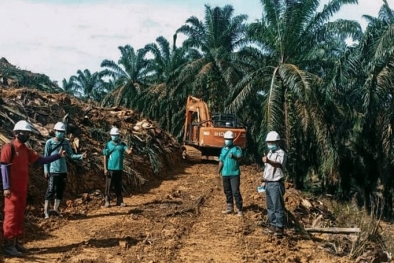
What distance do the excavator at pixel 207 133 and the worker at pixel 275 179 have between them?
9.98 meters

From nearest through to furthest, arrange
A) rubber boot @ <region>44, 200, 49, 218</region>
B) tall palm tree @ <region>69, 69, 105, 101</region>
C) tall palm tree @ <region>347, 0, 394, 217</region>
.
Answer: rubber boot @ <region>44, 200, 49, 218</region>, tall palm tree @ <region>347, 0, 394, 217</region>, tall palm tree @ <region>69, 69, 105, 101</region>

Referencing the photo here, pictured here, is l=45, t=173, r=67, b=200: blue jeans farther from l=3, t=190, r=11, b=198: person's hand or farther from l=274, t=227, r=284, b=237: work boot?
l=274, t=227, r=284, b=237: work boot

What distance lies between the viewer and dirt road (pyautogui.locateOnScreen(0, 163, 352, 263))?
7.14 m

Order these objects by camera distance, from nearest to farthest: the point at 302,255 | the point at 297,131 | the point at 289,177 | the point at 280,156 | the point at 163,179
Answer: the point at 302,255
the point at 280,156
the point at 163,179
the point at 297,131
the point at 289,177

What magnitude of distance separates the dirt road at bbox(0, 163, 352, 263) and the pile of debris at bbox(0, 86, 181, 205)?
1.22 metres

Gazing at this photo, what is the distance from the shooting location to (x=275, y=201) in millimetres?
8227

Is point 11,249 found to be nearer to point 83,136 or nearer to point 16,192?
point 16,192

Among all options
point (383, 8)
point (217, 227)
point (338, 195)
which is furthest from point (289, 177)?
point (217, 227)

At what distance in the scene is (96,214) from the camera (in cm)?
976

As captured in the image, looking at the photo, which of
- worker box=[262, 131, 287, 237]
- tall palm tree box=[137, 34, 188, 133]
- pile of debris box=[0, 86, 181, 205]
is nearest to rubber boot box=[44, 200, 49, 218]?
pile of debris box=[0, 86, 181, 205]

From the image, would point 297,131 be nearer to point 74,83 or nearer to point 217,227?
point 217,227

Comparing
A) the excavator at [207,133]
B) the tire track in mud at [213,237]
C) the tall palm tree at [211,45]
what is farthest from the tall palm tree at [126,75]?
the tire track in mud at [213,237]

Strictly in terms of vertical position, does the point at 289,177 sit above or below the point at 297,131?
below

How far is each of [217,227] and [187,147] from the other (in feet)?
38.2
